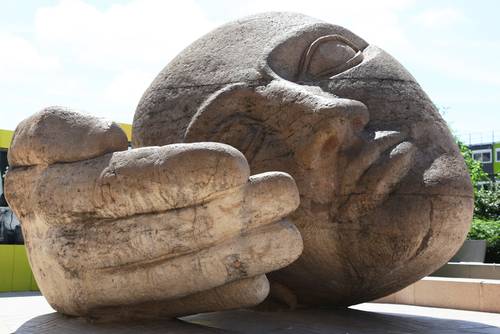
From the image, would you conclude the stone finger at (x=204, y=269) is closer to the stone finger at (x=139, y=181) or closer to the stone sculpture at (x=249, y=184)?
the stone sculpture at (x=249, y=184)

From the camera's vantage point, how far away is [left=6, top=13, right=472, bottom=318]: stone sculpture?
445 centimetres

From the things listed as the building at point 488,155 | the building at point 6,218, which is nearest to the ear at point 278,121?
the building at point 6,218

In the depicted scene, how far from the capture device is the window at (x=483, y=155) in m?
41.0

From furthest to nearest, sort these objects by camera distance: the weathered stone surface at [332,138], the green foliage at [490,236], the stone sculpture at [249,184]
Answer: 1. the green foliage at [490,236]
2. the weathered stone surface at [332,138]
3. the stone sculpture at [249,184]

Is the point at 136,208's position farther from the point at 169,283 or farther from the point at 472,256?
the point at 472,256

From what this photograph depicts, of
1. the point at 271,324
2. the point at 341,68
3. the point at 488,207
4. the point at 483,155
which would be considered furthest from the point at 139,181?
the point at 483,155

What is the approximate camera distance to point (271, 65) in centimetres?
541

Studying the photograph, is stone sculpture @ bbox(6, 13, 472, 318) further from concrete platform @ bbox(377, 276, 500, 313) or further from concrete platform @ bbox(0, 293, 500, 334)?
concrete platform @ bbox(377, 276, 500, 313)

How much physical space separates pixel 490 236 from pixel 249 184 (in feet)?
37.2

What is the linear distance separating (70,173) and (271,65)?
1786mm

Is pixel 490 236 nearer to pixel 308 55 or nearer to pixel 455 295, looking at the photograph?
pixel 455 295

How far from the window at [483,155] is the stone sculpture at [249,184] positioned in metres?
37.5

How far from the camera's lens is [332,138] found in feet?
16.5

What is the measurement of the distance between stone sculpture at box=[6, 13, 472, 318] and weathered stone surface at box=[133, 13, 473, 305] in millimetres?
12
